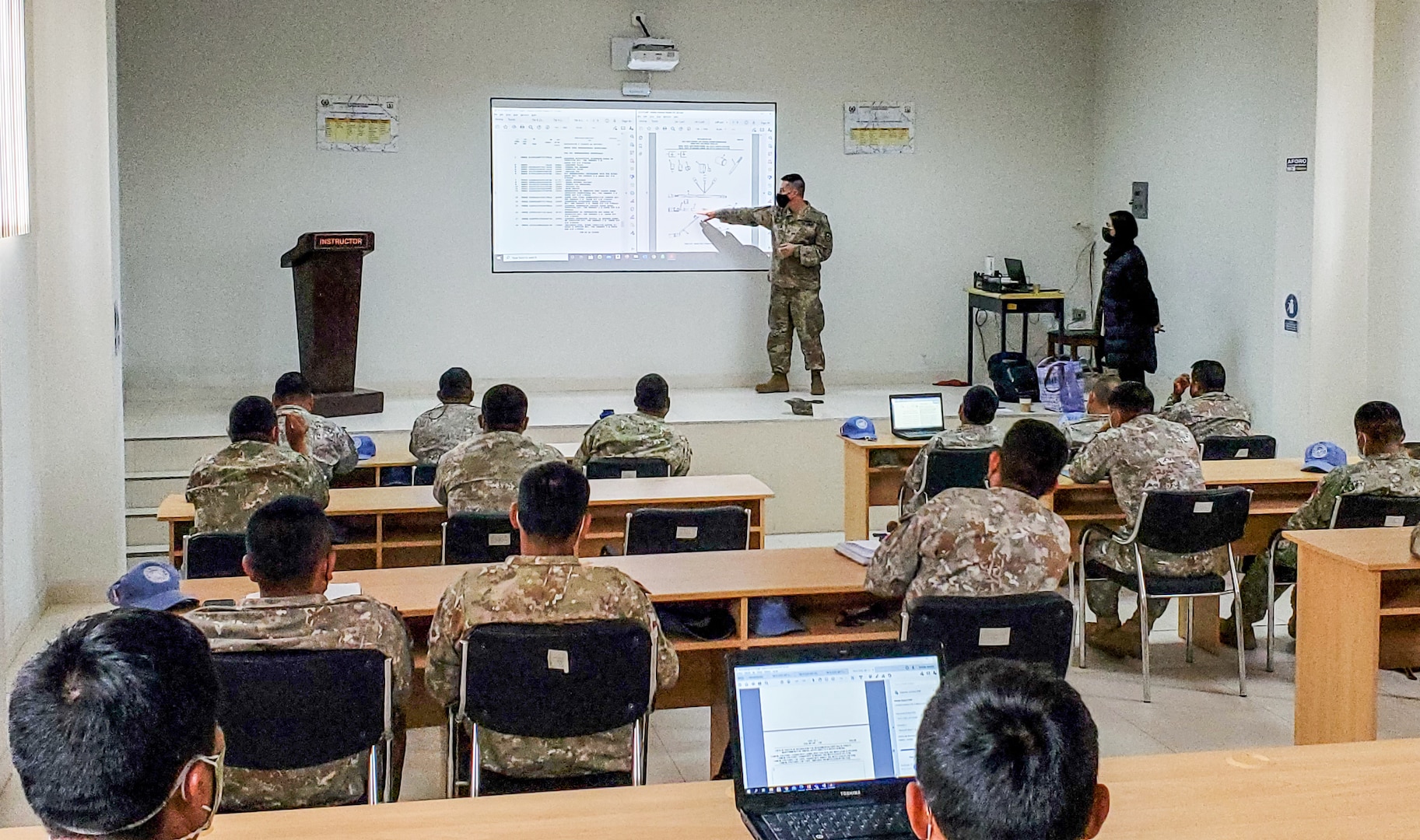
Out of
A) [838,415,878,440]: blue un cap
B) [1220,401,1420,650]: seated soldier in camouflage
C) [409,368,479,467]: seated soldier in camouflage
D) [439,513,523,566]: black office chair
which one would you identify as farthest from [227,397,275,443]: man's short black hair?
[1220,401,1420,650]: seated soldier in camouflage

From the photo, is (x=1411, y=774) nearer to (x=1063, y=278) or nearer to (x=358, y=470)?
(x=358, y=470)

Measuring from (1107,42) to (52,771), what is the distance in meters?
10.4

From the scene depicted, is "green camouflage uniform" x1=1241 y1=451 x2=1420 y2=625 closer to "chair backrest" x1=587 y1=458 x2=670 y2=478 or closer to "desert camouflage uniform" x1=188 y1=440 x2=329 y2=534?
"chair backrest" x1=587 y1=458 x2=670 y2=478

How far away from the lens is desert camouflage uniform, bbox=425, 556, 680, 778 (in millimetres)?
3174


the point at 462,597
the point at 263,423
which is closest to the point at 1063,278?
the point at 263,423

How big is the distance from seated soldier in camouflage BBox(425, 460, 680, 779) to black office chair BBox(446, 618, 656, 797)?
3.7 inches

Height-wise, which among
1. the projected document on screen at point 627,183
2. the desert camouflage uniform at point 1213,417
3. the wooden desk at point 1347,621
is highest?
the projected document on screen at point 627,183

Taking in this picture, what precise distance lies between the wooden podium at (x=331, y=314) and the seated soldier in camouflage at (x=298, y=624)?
5874 millimetres

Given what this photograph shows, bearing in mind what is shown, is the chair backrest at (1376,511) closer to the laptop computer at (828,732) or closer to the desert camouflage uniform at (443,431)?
the laptop computer at (828,732)

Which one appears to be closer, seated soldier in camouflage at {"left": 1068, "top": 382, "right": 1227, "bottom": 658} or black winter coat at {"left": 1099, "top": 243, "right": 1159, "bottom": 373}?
seated soldier in camouflage at {"left": 1068, "top": 382, "right": 1227, "bottom": 658}

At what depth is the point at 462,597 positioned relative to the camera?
10.5 ft

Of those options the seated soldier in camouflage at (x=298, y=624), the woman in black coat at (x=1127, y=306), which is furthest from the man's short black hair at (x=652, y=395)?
the woman in black coat at (x=1127, y=306)

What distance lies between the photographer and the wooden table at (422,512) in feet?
17.5

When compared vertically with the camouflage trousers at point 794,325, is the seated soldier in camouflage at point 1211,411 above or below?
below
